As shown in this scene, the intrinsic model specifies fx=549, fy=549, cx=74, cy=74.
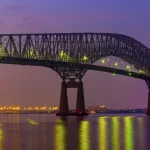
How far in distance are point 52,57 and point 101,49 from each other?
21088mm

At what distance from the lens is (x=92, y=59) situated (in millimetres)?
142625

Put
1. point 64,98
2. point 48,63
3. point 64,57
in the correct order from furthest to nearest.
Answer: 1. point 64,57
2. point 48,63
3. point 64,98

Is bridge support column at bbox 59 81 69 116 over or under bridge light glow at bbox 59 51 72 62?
under

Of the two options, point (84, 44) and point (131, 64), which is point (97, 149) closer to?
point (84, 44)

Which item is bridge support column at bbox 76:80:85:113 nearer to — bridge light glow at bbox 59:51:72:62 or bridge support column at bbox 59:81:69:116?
bridge support column at bbox 59:81:69:116

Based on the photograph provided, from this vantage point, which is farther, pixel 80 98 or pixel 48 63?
pixel 80 98

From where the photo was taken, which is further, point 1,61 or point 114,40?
point 114,40

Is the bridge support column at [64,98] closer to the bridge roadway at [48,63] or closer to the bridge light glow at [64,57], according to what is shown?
the bridge roadway at [48,63]

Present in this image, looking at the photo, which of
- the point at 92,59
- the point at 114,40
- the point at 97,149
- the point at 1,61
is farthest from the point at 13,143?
the point at 114,40

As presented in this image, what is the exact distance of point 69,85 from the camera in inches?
5143

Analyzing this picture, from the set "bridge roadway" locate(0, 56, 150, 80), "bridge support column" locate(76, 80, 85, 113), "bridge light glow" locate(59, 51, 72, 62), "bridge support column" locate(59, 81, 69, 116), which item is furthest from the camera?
"bridge light glow" locate(59, 51, 72, 62)

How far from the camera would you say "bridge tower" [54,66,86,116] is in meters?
129

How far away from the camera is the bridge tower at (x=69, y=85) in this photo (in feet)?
424

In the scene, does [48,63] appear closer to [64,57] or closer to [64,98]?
[64,57]
